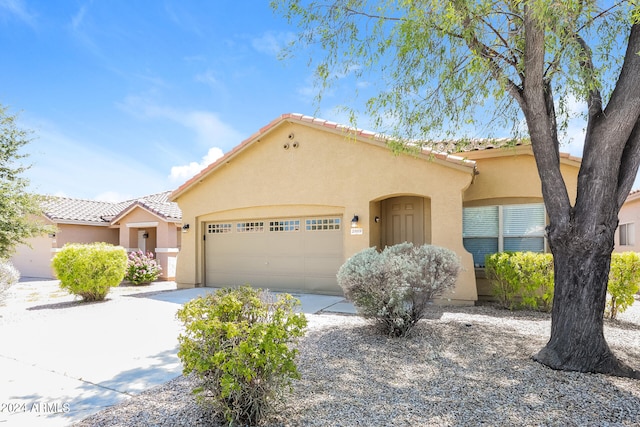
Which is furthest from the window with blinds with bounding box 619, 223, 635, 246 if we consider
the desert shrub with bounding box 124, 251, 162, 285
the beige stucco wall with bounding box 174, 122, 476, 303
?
the desert shrub with bounding box 124, 251, 162, 285

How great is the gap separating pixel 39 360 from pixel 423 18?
25.7ft

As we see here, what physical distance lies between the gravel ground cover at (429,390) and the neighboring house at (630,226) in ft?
36.7

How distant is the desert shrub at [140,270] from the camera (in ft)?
52.9

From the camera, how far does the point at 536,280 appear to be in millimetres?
8281

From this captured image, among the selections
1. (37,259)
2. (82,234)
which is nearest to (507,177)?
(82,234)

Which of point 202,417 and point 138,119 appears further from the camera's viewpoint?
point 138,119

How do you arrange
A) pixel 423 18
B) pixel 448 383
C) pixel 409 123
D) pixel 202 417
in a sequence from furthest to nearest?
1. pixel 409 123
2. pixel 423 18
3. pixel 448 383
4. pixel 202 417

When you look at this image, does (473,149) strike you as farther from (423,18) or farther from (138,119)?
(138,119)

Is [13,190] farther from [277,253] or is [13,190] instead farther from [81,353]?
[81,353]

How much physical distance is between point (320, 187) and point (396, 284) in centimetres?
582

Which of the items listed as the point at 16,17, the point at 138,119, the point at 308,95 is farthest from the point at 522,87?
the point at 138,119

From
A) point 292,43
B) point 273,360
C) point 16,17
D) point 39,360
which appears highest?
point 16,17

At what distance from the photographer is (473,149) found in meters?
10.4

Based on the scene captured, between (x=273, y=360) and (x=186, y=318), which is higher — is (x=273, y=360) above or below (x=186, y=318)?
below
